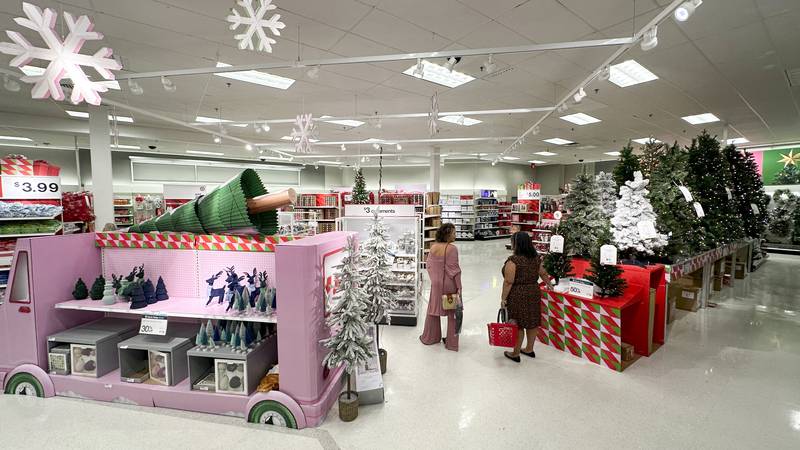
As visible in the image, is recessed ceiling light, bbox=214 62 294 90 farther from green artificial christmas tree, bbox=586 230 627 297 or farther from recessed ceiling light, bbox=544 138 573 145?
recessed ceiling light, bbox=544 138 573 145

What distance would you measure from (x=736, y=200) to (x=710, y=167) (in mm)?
2278

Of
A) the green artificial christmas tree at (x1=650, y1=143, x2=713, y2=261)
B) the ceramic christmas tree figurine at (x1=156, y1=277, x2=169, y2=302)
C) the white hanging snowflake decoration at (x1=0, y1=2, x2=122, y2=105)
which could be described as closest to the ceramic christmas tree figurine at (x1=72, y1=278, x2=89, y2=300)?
the ceramic christmas tree figurine at (x1=156, y1=277, x2=169, y2=302)

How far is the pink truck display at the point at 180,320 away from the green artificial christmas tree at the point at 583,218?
2.97 metres

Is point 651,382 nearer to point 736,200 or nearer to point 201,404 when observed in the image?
point 201,404

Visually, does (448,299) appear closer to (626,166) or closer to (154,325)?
(154,325)

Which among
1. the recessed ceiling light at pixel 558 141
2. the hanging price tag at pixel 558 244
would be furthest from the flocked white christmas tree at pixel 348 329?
the recessed ceiling light at pixel 558 141

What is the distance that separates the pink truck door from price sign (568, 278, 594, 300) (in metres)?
5.25

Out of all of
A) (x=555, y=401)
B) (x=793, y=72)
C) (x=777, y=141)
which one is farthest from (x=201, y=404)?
(x=777, y=141)

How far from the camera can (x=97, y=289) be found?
3.14 metres

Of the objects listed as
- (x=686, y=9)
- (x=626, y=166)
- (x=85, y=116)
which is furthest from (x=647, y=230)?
(x=85, y=116)

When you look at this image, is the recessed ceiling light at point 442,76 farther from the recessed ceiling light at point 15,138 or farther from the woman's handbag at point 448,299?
the recessed ceiling light at point 15,138

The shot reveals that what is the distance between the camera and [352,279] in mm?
2885

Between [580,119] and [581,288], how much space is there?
6.83 metres

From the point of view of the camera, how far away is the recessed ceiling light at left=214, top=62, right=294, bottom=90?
19.6ft
